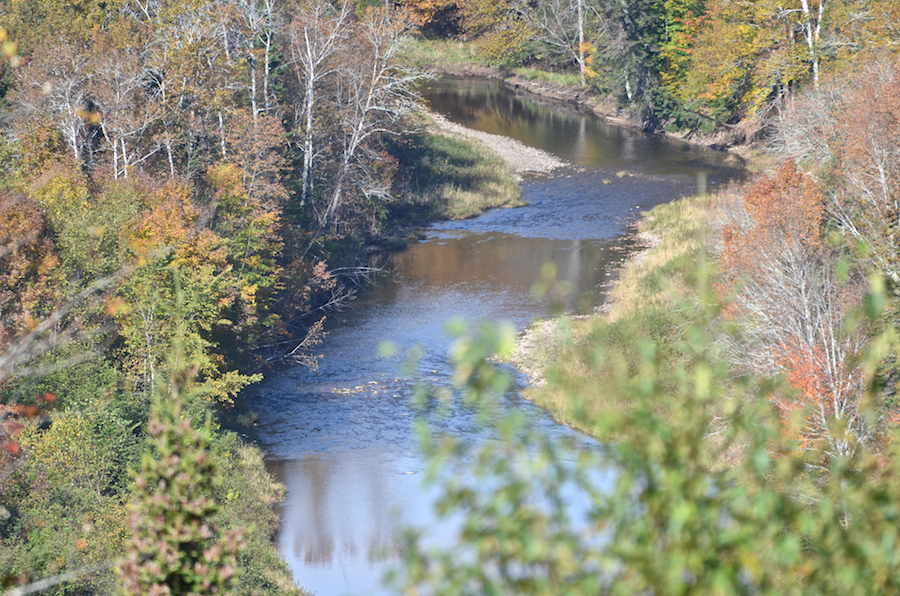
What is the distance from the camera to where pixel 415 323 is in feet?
117

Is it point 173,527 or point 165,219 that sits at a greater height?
point 173,527

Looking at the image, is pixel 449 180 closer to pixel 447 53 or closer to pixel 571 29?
pixel 571 29

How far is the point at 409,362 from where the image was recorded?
16.3ft

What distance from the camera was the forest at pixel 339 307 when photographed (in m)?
4.38

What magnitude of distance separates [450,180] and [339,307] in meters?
18.5

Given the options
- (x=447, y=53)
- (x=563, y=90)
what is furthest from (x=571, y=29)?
(x=447, y=53)

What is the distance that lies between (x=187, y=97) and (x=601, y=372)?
63.9ft

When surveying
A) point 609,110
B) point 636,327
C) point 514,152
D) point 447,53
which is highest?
point 447,53

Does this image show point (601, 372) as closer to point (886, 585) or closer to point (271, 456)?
point (271, 456)

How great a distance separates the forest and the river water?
117 centimetres

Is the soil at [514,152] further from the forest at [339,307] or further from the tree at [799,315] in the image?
the tree at [799,315]

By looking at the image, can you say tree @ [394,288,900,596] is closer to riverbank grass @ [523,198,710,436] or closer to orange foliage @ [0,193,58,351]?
riverbank grass @ [523,198,710,436]

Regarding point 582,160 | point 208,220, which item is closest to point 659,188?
point 582,160

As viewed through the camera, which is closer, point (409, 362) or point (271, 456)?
point (409, 362)
